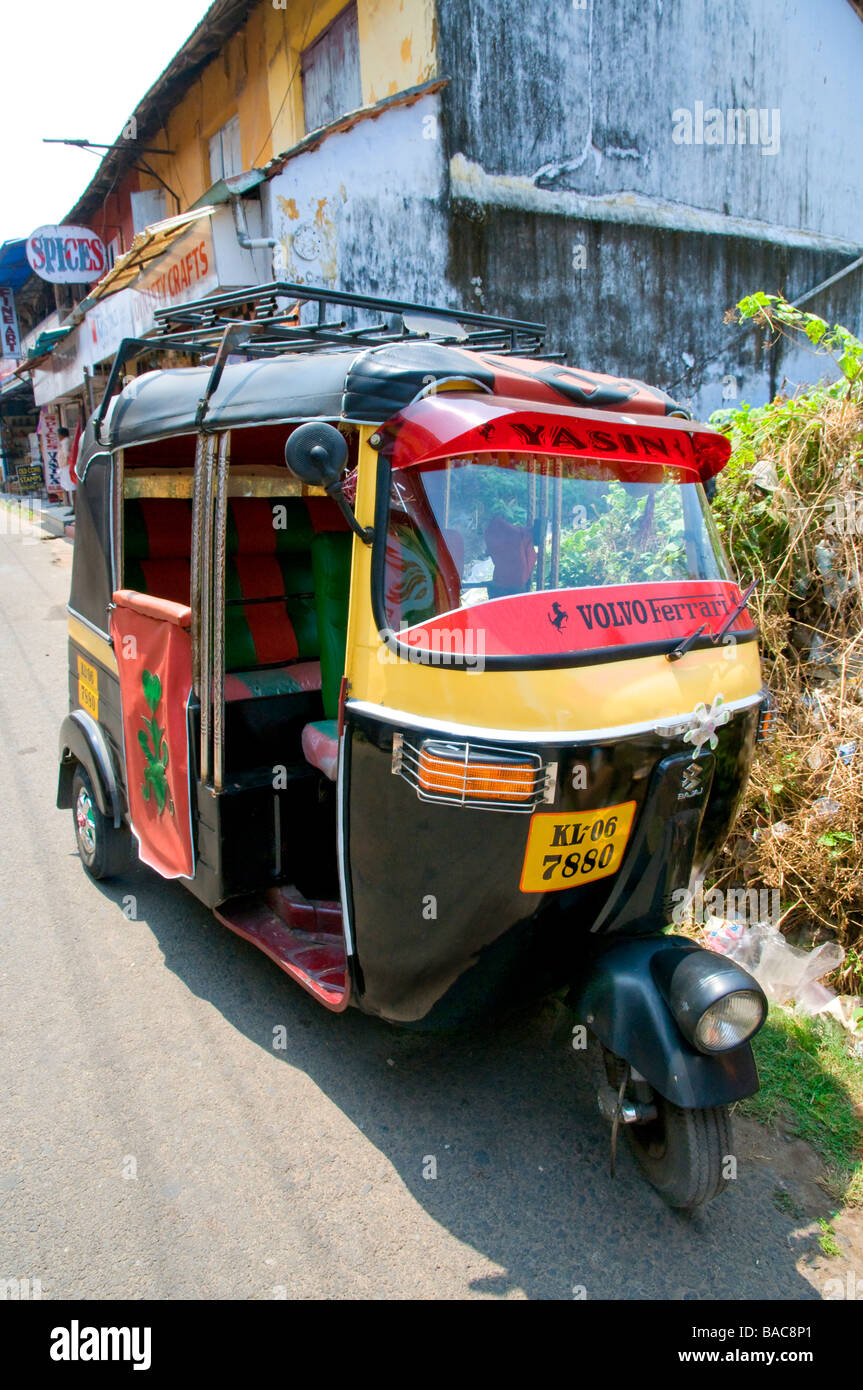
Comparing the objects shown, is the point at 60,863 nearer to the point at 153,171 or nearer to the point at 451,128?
the point at 451,128

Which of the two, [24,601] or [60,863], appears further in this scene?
[24,601]

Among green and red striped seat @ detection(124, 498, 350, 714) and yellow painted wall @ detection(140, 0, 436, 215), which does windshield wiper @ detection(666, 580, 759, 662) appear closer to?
green and red striped seat @ detection(124, 498, 350, 714)

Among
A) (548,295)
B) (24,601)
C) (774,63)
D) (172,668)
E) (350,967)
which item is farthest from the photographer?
(24,601)

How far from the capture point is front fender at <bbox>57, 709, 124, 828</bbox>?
4.31 metres

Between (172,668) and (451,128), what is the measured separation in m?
6.95

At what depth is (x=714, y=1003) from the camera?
2.38 meters

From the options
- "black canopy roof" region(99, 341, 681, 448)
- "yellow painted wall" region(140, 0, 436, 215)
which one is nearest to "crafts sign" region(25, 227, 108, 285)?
"yellow painted wall" region(140, 0, 436, 215)

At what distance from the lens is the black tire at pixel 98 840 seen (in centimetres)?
452

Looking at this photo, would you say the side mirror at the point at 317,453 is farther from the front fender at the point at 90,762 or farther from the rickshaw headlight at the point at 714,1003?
the front fender at the point at 90,762

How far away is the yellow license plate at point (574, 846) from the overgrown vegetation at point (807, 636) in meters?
1.74

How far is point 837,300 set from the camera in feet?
39.9

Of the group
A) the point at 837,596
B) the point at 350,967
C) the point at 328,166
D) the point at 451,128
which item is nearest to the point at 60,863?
the point at 350,967

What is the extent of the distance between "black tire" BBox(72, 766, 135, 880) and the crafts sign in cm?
1242

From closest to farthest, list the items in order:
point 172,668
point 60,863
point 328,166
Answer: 1. point 172,668
2. point 60,863
3. point 328,166
